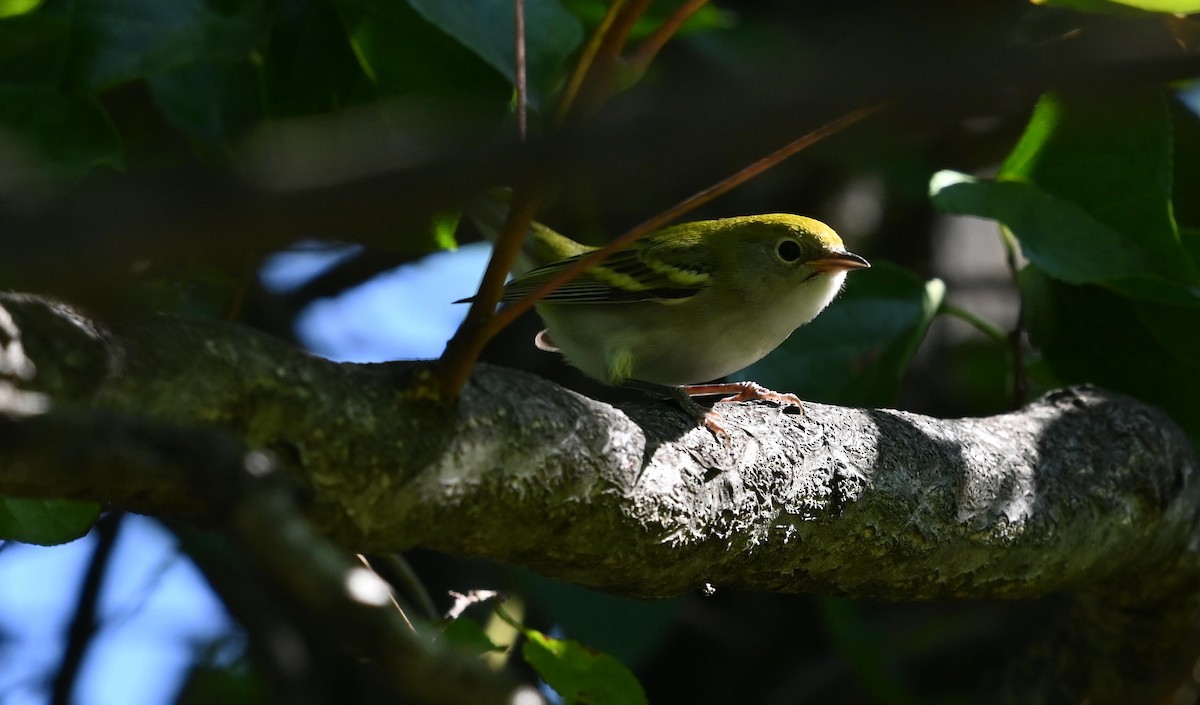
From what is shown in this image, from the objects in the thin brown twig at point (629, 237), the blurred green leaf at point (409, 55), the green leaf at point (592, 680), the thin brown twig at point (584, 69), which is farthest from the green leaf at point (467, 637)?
the blurred green leaf at point (409, 55)

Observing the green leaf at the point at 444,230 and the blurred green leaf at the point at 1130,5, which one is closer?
the blurred green leaf at the point at 1130,5

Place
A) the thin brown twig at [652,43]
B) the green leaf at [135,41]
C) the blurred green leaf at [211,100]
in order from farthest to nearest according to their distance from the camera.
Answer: the blurred green leaf at [211,100] → the green leaf at [135,41] → the thin brown twig at [652,43]

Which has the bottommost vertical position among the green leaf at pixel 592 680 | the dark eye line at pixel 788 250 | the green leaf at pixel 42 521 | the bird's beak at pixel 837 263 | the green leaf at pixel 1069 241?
the dark eye line at pixel 788 250

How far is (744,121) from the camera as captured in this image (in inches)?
19.5

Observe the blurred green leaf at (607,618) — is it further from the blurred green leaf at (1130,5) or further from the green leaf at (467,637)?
the blurred green leaf at (1130,5)

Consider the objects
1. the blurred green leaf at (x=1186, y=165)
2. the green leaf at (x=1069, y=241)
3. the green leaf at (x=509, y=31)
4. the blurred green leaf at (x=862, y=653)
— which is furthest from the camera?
the blurred green leaf at (x=862, y=653)

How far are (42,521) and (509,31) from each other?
114cm

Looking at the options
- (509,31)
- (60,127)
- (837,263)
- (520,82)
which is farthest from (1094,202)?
(60,127)

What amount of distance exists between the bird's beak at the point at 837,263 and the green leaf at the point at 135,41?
1869mm

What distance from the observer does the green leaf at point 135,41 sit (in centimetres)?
182

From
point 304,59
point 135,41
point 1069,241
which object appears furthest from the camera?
point 1069,241

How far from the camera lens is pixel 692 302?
310 centimetres

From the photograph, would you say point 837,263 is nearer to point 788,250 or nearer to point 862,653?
point 788,250

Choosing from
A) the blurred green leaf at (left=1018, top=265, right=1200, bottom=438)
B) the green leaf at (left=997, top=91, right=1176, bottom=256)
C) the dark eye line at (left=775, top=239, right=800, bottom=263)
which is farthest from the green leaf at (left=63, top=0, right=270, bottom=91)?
the blurred green leaf at (left=1018, top=265, right=1200, bottom=438)
